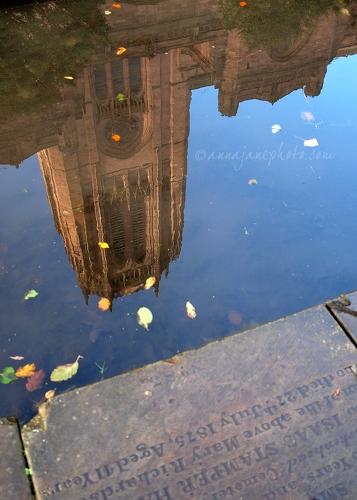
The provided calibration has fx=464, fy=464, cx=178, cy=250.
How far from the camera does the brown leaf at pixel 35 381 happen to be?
12.9 feet

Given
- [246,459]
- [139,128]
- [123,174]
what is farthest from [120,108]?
[246,459]

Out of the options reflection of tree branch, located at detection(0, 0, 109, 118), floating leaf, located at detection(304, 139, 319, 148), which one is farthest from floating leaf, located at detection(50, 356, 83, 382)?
floating leaf, located at detection(304, 139, 319, 148)

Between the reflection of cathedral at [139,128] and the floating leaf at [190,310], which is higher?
the reflection of cathedral at [139,128]

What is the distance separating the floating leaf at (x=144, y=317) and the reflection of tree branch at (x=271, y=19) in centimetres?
597

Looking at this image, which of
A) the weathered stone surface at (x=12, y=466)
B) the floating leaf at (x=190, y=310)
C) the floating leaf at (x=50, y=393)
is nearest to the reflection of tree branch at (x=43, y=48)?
the floating leaf at (x=190, y=310)

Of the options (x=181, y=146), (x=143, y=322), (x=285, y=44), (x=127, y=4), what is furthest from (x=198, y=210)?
(x=127, y=4)

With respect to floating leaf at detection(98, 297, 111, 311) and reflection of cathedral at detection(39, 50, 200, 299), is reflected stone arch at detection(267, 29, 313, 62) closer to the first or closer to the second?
reflection of cathedral at detection(39, 50, 200, 299)

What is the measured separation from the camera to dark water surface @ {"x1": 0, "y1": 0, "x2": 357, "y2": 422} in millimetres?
4336

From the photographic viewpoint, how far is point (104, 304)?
4.58m

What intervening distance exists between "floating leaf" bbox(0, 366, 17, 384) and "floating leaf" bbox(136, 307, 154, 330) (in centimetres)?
120

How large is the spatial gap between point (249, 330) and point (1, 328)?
91.2 inches

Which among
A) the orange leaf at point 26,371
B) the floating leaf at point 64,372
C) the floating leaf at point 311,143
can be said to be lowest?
the floating leaf at point 64,372

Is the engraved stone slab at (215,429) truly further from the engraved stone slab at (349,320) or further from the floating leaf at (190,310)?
the floating leaf at (190,310)

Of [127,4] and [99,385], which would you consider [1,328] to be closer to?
[99,385]
